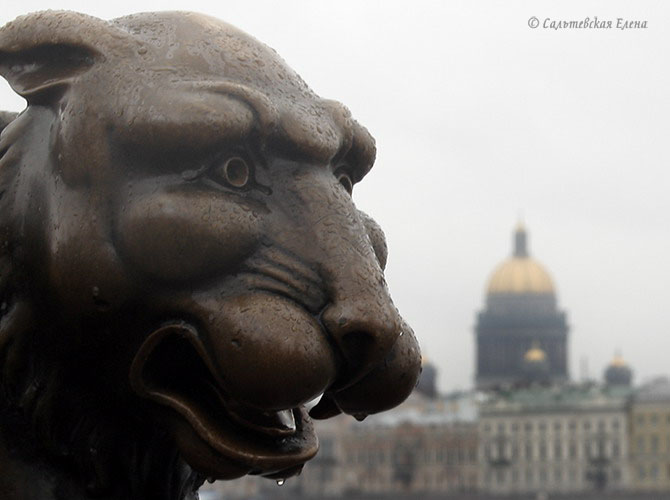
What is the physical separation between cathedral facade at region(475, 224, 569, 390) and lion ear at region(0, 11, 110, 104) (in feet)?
231

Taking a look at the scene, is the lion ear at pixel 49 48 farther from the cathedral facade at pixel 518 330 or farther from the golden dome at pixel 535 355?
the cathedral facade at pixel 518 330

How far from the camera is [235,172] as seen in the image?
5.41 ft

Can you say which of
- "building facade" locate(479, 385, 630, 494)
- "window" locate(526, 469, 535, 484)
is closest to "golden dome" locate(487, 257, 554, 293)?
"building facade" locate(479, 385, 630, 494)

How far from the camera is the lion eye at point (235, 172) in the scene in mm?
1635

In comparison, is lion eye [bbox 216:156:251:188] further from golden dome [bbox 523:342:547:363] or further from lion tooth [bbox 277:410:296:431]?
golden dome [bbox 523:342:547:363]

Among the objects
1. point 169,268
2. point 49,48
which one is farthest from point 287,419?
point 49,48

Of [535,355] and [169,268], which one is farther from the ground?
[535,355]

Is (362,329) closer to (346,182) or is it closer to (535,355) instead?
(346,182)

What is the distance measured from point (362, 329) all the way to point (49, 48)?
0.51 meters

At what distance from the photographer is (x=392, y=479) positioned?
229 feet

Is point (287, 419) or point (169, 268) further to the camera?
point (287, 419)

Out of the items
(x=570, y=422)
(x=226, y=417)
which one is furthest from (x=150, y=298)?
(x=570, y=422)

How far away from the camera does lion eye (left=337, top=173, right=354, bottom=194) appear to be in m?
1.81

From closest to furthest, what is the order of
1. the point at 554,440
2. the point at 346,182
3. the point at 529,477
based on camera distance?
the point at 346,182 < the point at 554,440 < the point at 529,477
